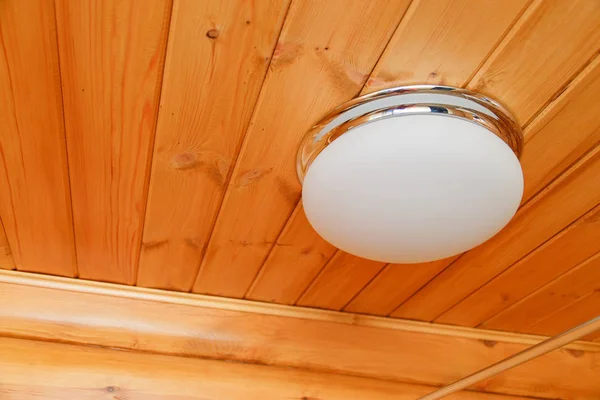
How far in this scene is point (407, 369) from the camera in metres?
1.78

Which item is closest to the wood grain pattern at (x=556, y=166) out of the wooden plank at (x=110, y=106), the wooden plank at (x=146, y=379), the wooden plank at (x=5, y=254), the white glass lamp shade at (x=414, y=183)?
the white glass lamp shade at (x=414, y=183)

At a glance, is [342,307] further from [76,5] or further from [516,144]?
[76,5]

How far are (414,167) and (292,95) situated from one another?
24 cm

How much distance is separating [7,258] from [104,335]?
0.34 metres

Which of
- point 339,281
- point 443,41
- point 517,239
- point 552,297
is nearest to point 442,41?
point 443,41

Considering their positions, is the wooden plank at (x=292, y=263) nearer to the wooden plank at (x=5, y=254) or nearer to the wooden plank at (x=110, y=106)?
the wooden plank at (x=110, y=106)

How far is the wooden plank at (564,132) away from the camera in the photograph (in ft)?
3.06

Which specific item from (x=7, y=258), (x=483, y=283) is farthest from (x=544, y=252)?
(x=7, y=258)

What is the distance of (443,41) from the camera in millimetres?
846

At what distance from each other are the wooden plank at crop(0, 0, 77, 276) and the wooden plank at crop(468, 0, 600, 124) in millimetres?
697

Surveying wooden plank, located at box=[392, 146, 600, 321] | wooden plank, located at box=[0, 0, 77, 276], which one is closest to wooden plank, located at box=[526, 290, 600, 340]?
wooden plank, located at box=[392, 146, 600, 321]

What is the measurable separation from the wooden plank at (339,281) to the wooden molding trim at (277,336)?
0.07m

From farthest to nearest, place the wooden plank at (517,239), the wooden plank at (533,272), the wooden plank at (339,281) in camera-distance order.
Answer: the wooden plank at (339,281)
the wooden plank at (533,272)
the wooden plank at (517,239)

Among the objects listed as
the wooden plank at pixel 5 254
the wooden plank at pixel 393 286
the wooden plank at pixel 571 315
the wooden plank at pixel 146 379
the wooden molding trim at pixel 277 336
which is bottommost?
the wooden plank at pixel 146 379
